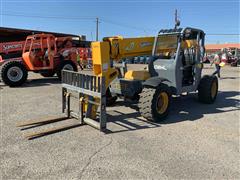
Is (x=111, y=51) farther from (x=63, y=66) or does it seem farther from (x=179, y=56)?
(x=63, y=66)

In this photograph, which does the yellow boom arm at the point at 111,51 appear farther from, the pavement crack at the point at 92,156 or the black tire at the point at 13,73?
the black tire at the point at 13,73

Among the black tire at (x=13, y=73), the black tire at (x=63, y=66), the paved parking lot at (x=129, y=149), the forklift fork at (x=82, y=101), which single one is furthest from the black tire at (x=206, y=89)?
the black tire at (x=13, y=73)

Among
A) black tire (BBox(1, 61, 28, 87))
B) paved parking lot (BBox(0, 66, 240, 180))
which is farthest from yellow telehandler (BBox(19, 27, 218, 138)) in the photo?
black tire (BBox(1, 61, 28, 87))

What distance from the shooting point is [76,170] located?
12.9ft

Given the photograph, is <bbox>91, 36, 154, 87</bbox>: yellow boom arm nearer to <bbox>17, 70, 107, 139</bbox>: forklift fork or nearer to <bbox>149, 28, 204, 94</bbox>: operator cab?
<bbox>17, 70, 107, 139</bbox>: forklift fork

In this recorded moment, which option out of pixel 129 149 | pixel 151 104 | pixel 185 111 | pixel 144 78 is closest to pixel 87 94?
pixel 151 104

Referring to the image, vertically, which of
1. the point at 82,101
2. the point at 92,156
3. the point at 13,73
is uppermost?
the point at 13,73

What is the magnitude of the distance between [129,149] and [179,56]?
3.56m

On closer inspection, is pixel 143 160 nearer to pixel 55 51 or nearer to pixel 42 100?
pixel 42 100

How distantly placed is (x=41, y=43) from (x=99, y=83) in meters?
9.03

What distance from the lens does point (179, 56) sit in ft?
23.9

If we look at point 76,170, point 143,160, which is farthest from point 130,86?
point 76,170

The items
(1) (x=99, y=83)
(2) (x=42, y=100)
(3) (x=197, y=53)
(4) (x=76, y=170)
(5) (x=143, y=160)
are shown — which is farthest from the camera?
(2) (x=42, y=100)

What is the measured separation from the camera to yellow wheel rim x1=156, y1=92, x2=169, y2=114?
649 cm
